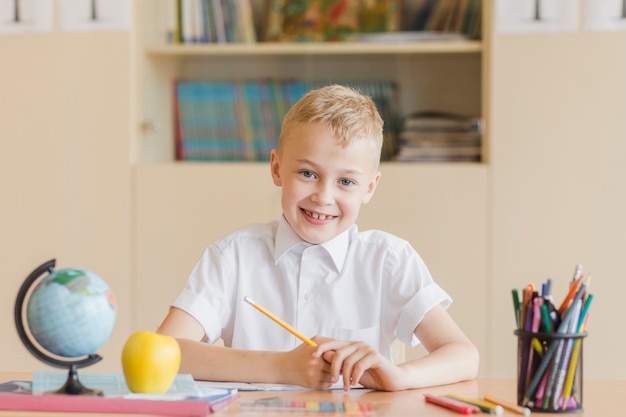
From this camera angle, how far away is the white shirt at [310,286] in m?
1.80

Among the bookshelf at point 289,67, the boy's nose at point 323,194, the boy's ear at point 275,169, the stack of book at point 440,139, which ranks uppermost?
the bookshelf at point 289,67

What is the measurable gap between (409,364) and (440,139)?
5.74 feet

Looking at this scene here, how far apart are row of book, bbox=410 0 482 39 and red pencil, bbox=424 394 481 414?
202cm

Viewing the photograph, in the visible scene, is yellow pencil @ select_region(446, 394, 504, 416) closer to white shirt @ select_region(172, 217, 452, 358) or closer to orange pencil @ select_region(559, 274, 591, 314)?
orange pencil @ select_region(559, 274, 591, 314)

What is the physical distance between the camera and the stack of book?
3088 mm

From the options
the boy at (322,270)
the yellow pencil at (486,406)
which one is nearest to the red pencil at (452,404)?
the yellow pencil at (486,406)

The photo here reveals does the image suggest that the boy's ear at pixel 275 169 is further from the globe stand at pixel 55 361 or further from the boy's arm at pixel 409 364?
the globe stand at pixel 55 361

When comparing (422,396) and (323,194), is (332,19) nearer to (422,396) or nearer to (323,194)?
(323,194)

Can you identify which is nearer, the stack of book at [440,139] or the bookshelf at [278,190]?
the bookshelf at [278,190]

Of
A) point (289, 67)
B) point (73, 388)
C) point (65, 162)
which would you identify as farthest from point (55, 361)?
point (289, 67)

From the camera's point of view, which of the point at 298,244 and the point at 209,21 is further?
the point at 209,21

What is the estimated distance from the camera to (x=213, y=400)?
1.21 metres

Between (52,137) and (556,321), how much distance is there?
224 centimetres

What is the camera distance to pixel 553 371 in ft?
4.00
